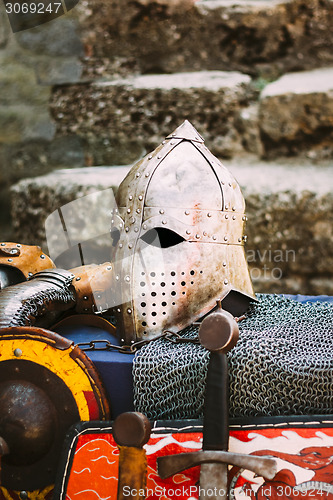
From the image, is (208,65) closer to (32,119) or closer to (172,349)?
(32,119)

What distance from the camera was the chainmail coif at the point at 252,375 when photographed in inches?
45.8

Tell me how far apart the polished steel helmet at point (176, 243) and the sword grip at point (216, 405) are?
0.36m

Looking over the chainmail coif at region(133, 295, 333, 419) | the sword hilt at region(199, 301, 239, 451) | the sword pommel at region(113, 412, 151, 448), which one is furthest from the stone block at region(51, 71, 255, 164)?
the sword pommel at region(113, 412, 151, 448)

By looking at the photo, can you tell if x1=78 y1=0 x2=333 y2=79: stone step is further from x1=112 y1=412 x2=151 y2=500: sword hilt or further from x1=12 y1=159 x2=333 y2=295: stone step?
x1=112 y1=412 x2=151 y2=500: sword hilt

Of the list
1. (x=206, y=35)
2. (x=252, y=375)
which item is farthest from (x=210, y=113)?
(x=252, y=375)

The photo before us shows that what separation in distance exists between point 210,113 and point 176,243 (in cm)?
134

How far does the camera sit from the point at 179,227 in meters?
1.47

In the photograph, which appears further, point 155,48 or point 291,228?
point 155,48

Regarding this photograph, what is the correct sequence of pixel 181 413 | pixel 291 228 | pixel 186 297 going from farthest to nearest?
pixel 291 228 → pixel 186 297 → pixel 181 413

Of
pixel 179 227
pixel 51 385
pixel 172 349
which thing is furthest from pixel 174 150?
pixel 51 385

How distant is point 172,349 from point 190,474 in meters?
0.33

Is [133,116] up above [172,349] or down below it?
above

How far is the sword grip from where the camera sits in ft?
3.40

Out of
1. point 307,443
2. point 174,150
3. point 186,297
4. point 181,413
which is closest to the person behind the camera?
point 307,443
